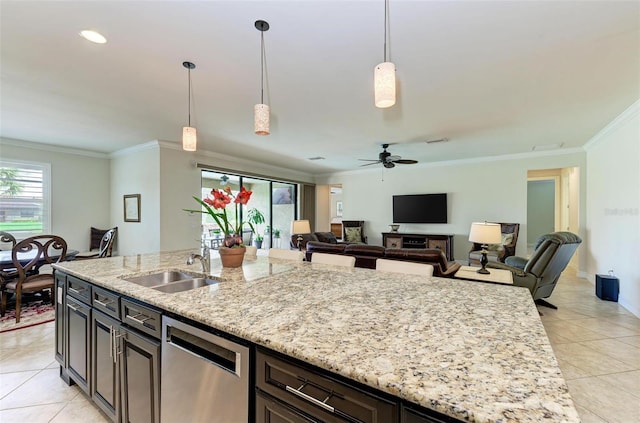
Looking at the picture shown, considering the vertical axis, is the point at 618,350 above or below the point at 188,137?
below

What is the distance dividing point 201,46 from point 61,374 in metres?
2.88

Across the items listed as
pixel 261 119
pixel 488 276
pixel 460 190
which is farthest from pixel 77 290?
pixel 460 190

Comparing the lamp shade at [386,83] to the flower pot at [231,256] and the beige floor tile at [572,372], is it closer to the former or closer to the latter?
the flower pot at [231,256]

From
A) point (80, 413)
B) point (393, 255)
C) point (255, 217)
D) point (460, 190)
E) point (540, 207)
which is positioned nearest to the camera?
point (80, 413)

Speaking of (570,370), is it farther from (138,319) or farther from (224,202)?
(138,319)

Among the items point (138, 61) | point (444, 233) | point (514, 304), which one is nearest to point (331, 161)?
point (444, 233)

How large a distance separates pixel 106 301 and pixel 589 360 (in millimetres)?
3857

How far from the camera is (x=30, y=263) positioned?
11.4 feet

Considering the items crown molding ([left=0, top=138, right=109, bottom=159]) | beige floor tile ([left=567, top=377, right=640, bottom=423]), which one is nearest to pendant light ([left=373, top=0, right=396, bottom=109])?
beige floor tile ([left=567, top=377, right=640, bottom=423])

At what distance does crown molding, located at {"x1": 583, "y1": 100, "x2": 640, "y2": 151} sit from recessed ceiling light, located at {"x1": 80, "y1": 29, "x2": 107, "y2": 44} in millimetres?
5353

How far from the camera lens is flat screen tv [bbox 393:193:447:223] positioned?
22.7ft

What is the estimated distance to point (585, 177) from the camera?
5539mm

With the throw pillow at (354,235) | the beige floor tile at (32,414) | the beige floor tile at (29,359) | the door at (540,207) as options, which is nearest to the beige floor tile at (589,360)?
the beige floor tile at (32,414)

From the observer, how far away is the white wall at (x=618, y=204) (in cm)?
352
